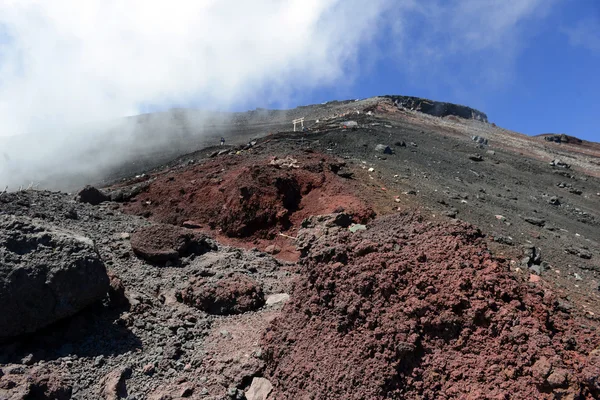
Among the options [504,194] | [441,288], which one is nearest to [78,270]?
[441,288]

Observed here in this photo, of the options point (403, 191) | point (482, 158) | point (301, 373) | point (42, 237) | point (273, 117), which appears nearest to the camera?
point (301, 373)

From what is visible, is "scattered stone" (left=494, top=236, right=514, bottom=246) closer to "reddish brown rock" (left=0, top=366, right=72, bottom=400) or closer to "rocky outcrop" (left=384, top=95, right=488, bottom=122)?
"reddish brown rock" (left=0, top=366, right=72, bottom=400)

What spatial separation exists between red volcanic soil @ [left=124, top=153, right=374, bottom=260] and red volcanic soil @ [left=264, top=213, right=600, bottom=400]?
9.62ft

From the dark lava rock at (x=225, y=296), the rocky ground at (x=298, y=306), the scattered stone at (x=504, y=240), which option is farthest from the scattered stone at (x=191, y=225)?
the scattered stone at (x=504, y=240)

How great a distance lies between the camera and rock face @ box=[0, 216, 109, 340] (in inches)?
169

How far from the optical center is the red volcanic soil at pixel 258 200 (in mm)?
8031

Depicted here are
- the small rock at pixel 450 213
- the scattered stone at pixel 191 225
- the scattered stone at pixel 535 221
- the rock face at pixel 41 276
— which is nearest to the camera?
the rock face at pixel 41 276

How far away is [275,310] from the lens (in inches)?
200

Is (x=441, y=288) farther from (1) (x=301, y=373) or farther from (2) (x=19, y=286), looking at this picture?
(2) (x=19, y=286)

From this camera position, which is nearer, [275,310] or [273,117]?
[275,310]

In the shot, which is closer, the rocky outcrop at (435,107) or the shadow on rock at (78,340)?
the shadow on rock at (78,340)

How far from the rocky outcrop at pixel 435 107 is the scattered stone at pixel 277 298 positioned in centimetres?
3466

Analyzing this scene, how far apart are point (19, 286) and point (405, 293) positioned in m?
3.84

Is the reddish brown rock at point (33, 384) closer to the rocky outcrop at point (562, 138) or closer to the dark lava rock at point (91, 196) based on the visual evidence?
the dark lava rock at point (91, 196)
